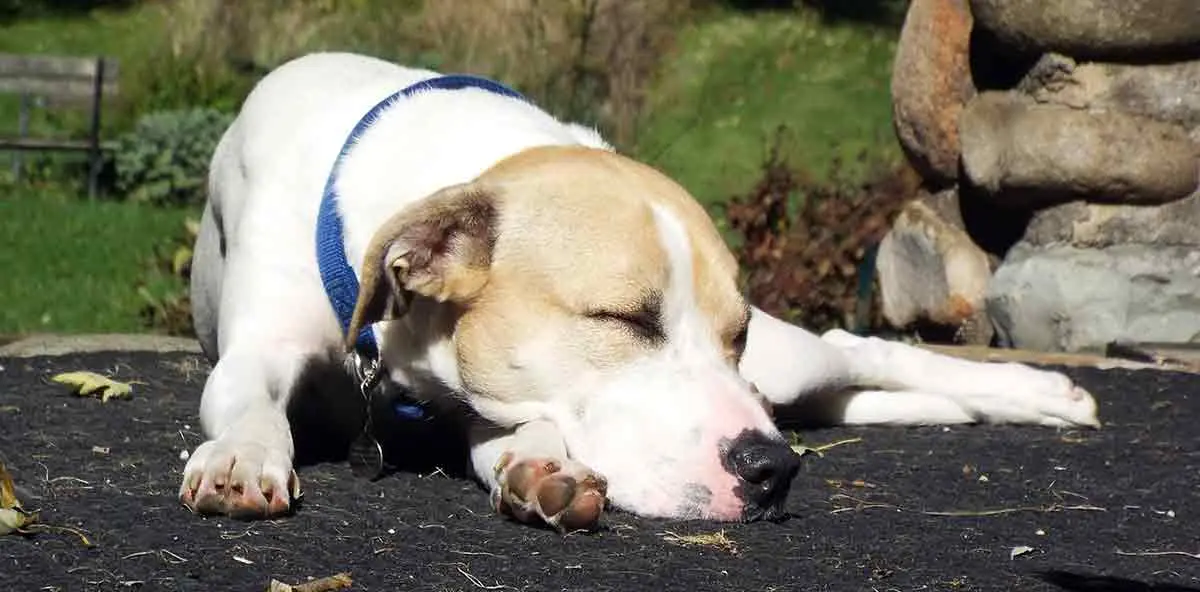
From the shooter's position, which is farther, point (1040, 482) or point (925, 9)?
point (925, 9)

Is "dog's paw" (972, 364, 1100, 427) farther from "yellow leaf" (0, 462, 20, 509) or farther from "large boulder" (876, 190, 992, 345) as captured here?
"yellow leaf" (0, 462, 20, 509)

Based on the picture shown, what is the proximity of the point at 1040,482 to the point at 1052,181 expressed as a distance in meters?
2.49

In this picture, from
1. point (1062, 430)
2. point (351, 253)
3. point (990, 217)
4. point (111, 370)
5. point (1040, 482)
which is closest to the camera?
point (351, 253)

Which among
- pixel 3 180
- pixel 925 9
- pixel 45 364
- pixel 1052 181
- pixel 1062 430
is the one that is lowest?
pixel 3 180

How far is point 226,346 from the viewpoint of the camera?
4070mm

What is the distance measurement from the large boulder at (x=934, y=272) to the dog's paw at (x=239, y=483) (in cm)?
398

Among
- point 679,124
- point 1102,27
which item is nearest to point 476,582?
point 1102,27

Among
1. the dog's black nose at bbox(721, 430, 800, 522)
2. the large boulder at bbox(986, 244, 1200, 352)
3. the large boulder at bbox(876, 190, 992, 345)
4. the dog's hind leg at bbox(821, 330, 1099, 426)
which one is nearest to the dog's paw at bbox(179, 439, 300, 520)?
the dog's black nose at bbox(721, 430, 800, 522)

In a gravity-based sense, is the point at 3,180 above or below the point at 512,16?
below

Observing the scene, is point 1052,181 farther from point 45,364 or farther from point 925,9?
point 45,364

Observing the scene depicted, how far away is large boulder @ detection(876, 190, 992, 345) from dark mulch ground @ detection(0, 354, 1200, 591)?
212 centimetres

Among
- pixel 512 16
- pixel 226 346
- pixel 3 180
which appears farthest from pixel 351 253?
pixel 3 180

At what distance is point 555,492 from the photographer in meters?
3.33

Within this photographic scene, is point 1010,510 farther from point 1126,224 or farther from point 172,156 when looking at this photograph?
point 172,156
